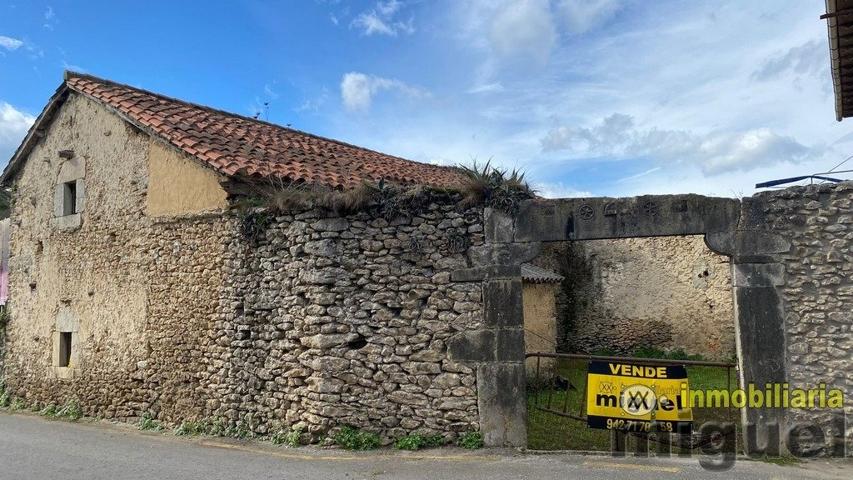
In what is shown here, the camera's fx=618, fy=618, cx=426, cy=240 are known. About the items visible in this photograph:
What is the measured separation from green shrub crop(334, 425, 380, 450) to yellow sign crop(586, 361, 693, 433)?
2605 mm

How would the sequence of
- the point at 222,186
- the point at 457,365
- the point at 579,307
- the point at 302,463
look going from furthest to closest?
the point at 579,307
the point at 222,186
the point at 457,365
the point at 302,463

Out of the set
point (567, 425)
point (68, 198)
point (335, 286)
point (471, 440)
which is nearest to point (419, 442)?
point (471, 440)

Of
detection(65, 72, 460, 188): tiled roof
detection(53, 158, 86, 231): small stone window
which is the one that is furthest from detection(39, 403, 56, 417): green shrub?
detection(65, 72, 460, 188): tiled roof

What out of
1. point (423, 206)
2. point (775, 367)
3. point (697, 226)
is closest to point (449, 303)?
point (423, 206)

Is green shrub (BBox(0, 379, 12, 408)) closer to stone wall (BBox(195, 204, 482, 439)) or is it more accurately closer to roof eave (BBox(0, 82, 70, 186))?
roof eave (BBox(0, 82, 70, 186))

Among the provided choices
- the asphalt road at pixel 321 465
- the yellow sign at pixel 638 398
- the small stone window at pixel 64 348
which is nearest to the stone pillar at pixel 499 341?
the asphalt road at pixel 321 465

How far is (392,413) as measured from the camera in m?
7.53

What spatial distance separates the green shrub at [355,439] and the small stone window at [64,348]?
693 centimetres

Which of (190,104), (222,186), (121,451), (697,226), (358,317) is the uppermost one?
(190,104)

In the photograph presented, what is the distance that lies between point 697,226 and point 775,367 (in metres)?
1.78

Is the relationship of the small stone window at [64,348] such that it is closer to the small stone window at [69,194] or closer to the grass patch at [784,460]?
the small stone window at [69,194]

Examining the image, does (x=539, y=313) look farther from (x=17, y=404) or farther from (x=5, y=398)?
(x=5, y=398)

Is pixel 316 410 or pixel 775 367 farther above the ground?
pixel 775 367

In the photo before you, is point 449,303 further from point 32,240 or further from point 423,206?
point 32,240
